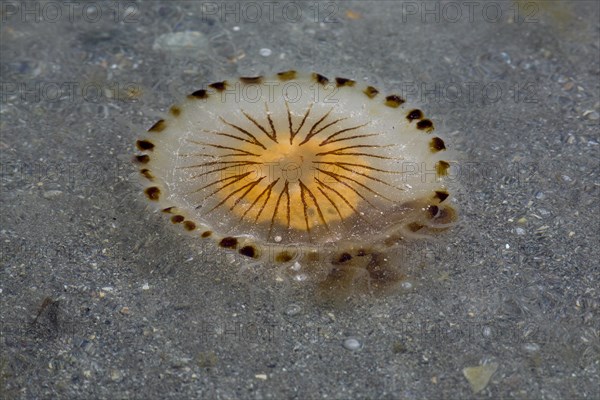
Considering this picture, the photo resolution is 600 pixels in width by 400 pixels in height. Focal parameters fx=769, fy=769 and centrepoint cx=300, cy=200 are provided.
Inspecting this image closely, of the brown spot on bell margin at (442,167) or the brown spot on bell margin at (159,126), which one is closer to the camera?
the brown spot on bell margin at (442,167)

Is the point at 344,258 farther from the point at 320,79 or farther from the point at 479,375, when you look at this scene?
the point at 320,79

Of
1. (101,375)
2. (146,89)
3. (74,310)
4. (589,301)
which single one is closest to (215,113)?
(146,89)

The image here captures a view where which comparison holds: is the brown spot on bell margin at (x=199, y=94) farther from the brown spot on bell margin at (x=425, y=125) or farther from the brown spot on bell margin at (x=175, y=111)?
the brown spot on bell margin at (x=425, y=125)

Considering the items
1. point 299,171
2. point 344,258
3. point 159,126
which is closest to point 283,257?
point 344,258

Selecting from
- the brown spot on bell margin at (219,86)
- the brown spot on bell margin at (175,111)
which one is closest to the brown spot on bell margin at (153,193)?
the brown spot on bell margin at (175,111)

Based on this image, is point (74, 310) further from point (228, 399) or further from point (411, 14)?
point (411, 14)

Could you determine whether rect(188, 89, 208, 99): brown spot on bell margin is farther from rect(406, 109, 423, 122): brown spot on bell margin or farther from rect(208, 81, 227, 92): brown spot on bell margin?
rect(406, 109, 423, 122): brown spot on bell margin
